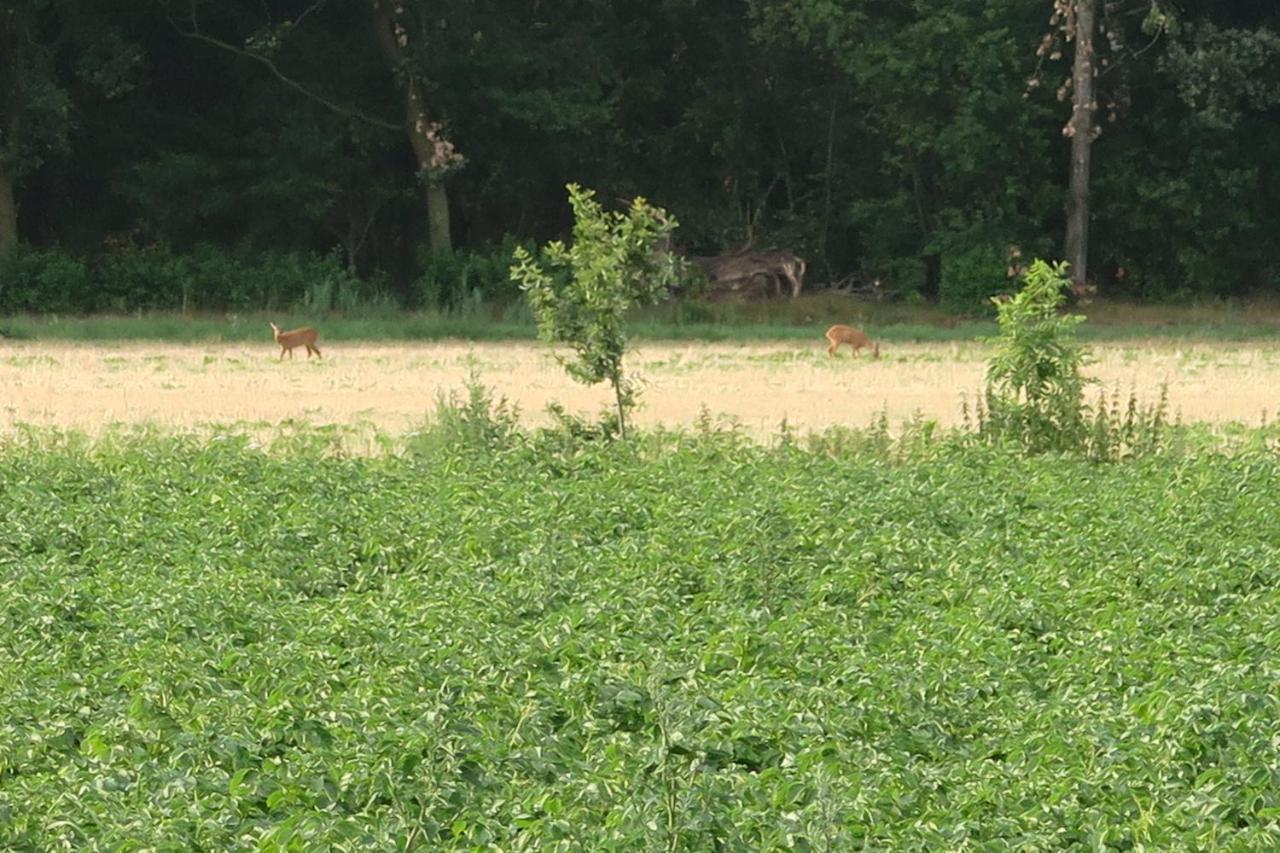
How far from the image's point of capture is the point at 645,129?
1565 inches

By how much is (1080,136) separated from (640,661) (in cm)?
2797

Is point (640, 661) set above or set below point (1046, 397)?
below

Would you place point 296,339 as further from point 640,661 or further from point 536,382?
point 640,661

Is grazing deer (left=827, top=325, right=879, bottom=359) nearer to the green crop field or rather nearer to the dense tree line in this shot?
the dense tree line

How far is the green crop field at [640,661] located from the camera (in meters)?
6.41

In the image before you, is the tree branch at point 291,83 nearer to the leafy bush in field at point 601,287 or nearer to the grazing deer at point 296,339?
the grazing deer at point 296,339

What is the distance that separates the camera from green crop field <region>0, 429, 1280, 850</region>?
6.41 meters

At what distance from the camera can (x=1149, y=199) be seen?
36.1 meters

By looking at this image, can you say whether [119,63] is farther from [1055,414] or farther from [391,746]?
[391,746]

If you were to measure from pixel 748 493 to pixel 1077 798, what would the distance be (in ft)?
19.6

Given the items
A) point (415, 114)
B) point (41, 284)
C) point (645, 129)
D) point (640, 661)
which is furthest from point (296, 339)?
point (645, 129)

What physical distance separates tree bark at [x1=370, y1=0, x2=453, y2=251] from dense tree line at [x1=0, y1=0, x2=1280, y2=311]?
60 millimetres

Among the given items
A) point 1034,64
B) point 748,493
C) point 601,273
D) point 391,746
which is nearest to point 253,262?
point 1034,64

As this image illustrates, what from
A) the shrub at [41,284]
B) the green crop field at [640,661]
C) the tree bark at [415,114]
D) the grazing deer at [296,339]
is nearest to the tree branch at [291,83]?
the tree bark at [415,114]
